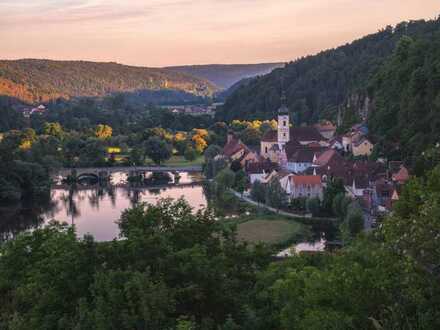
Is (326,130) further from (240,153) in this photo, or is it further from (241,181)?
(241,181)

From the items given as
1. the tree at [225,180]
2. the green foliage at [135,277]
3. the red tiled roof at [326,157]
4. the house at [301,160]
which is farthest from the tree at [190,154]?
the green foliage at [135,277]

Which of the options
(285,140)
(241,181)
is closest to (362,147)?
(285,140)

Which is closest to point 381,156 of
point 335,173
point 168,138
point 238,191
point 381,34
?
point 335,173

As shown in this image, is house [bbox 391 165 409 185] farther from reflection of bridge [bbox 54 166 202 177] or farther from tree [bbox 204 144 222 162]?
reflection of bridge [bbox 54 166 202 177]

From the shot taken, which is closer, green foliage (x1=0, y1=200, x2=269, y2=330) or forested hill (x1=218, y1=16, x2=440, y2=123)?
green foliage (x1=0, y1=200, x2=269, y2=330)

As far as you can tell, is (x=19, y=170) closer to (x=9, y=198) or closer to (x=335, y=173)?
(x=9, y=198)

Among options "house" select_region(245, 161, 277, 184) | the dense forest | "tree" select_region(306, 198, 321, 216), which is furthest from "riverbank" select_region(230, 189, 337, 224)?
the dense forest

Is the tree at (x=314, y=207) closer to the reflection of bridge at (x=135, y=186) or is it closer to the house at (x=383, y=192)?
the house at (x=383, y=192)
